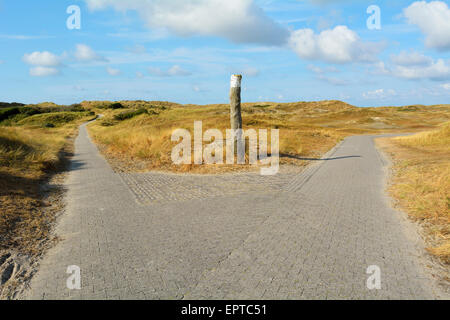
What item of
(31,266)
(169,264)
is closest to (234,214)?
(169,264)

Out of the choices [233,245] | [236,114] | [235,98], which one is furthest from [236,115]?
[233,245]

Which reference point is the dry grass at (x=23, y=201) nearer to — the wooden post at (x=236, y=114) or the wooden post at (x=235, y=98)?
the wooden post at (x=236, y=114)

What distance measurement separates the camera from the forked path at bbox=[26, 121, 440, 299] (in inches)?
138

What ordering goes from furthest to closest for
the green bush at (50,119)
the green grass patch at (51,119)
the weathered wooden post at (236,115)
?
the green bush at (50,119), the green grass patch at (51,119), the weathered wooden post at (236,115)

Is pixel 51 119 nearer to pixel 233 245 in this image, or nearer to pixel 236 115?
pixel 236 115

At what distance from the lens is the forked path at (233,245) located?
351 centimetres

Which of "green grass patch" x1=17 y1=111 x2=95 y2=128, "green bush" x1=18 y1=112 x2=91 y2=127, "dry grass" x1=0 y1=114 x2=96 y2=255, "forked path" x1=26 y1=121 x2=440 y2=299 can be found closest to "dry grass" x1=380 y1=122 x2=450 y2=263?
"forked path" x1=26 y1=121 x2=440 y2=299

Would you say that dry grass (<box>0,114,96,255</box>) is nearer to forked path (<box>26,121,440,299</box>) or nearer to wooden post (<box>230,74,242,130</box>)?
forked path (<box>26,121,440,299</box>)

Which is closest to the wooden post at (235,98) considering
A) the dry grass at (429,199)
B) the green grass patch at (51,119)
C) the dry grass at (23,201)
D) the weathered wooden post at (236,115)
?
the weathered wooden post at (236,115)

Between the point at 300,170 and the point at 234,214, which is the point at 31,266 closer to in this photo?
the point at 234,214

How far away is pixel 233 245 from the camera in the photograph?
471cm

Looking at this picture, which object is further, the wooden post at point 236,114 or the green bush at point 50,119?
the green bush at point 50,119

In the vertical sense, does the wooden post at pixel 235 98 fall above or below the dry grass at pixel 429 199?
above
